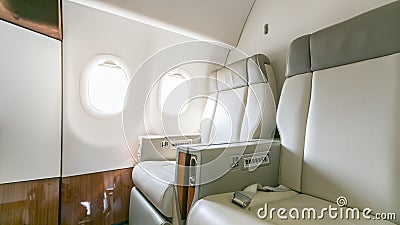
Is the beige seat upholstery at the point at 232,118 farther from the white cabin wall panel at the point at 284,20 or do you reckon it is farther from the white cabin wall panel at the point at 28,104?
the white cabin wall panel at the point at 28,104

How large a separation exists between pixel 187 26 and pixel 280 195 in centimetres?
145

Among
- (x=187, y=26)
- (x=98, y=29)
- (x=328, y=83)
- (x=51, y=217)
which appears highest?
(x=187, y=26)

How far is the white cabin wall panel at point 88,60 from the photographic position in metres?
1.47

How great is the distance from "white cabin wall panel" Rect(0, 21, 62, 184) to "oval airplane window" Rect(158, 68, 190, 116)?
80cm

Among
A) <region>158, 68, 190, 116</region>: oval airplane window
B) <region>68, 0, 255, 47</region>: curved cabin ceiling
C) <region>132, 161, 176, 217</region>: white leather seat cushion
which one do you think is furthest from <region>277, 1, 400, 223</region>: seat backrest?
<region>158, 68, 190, 116</region>: oval airplane window

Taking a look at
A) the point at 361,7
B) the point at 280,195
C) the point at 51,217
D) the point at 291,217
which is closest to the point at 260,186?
the point at 280,195

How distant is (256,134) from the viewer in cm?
142

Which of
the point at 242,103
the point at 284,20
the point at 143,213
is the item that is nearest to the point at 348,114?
the point at 242,103

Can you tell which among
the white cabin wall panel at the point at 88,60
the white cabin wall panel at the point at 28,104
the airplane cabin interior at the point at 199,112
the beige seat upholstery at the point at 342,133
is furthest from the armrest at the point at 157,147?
the beige seat upholstery at the point at 342,133

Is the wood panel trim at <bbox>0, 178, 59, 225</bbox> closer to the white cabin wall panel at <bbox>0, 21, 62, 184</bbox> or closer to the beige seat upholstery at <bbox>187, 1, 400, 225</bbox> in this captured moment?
the white cabin wall panel at <bbox>0, 21, 62, 184</bbox>

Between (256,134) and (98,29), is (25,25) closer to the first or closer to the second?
(98,29)

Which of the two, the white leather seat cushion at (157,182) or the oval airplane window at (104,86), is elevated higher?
the oval airplane window at (104,86)

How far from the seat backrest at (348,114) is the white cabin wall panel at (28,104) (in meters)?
1.39

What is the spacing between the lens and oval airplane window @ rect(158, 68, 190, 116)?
1977 mm
